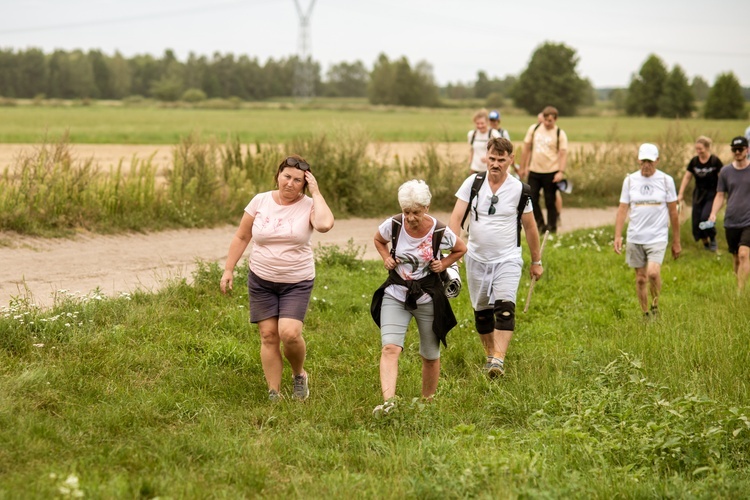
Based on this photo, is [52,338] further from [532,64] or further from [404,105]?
[404,105]

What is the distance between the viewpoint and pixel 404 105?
119 metres

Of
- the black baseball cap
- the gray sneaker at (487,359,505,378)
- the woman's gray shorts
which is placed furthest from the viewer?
the black baseball cap

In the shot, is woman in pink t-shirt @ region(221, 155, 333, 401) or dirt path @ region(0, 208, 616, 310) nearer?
woman in pink t-shirt @ region(221, 155, 333, 401)

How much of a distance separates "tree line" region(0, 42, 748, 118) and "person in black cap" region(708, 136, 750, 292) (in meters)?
83.1

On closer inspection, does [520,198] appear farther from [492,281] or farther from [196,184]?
[196,184]

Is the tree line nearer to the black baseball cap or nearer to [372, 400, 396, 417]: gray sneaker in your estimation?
the black baseball cap

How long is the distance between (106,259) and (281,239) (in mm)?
6454

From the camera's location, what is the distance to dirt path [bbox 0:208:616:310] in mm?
10508

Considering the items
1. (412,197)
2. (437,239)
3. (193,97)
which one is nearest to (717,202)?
(437,239)

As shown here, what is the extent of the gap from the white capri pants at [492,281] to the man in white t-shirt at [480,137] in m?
7.62

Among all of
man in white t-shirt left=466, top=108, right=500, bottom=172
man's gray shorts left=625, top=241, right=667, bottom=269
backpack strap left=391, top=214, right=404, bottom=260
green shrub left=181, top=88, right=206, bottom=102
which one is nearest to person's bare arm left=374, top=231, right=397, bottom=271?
backpack strap left=391, top=214, right=404, bottom=260

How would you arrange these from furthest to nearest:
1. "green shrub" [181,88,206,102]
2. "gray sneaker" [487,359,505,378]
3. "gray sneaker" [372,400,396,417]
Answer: "green shrub" [181,88,206,102], "gray sneaker" [487,359,505,378], "gray sneaker" [372,400,396,417]

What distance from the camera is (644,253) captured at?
9.94 meters

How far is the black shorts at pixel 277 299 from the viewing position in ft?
22.3
